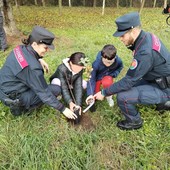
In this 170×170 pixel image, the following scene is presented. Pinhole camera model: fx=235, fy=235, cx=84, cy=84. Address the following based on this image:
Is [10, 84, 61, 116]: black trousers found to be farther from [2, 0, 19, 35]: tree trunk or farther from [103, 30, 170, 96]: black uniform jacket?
[2, 0, 19, 35]: tree trunk

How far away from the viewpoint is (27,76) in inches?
97.7

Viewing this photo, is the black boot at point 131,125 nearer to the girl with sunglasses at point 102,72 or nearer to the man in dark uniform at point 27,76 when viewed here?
the girl with sunglasses at point 102,72

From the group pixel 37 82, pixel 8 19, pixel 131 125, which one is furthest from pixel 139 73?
→ pixel 8 19

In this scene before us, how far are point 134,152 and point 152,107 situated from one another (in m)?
0.84

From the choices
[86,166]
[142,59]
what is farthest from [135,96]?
[86,166]

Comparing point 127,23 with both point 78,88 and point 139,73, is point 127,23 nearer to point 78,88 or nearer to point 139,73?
point 139,73

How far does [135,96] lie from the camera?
9.02 feet

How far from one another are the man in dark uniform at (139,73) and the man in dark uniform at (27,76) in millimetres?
643

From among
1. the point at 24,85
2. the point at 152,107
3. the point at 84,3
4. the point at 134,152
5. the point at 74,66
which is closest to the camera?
the point at 134,152

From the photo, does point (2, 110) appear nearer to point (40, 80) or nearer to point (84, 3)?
point (40, 80)

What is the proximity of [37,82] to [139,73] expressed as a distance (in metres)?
1.09

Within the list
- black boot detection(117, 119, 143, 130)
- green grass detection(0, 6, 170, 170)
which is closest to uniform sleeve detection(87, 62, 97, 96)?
green grass detection(0, 6, 170, 170)

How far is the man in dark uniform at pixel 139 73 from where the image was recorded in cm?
243

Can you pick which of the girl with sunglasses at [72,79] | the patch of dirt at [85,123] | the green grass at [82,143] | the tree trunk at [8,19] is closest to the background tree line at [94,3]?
the tree trunk at [8,19]
